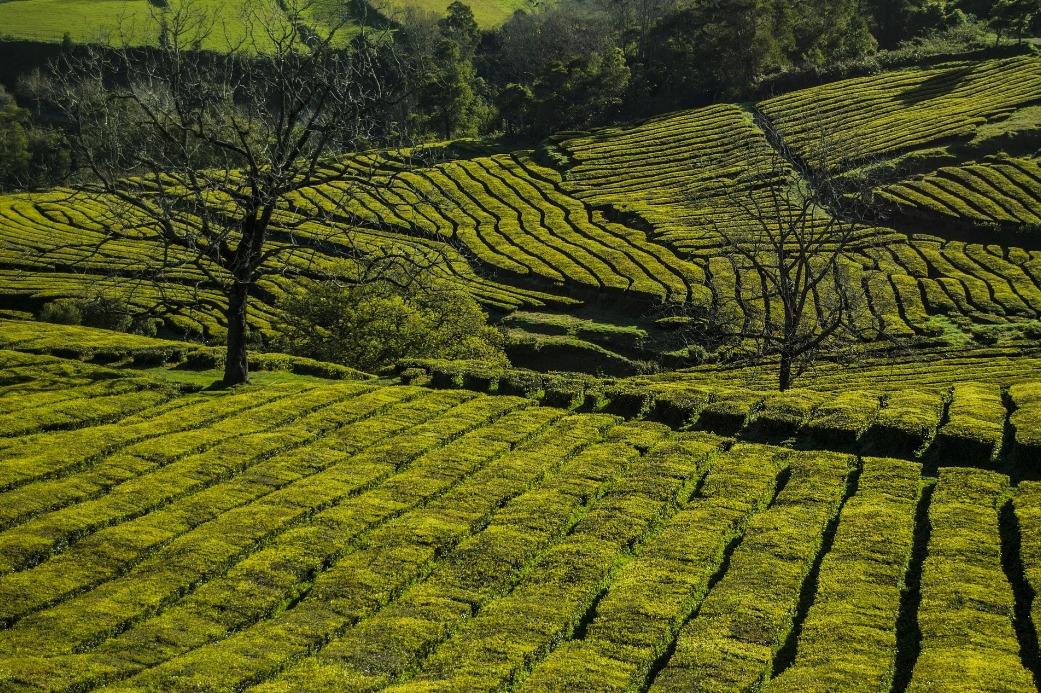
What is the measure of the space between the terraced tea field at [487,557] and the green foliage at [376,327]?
656 inches

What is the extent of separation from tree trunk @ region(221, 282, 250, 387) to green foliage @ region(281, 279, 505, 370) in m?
11.8

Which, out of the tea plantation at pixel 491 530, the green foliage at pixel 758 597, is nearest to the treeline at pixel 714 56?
the tea plantation at pixel 491 530

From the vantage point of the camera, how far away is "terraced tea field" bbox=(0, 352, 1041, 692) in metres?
14.2

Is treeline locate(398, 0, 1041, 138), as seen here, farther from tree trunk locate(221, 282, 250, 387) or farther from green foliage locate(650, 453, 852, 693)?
green foliage locate(650, 453, 852, 693)

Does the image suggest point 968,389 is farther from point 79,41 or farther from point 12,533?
point 79,41

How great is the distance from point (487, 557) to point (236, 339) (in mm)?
12595

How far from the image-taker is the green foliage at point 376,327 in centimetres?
4147

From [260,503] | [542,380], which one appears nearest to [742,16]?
[542,380]

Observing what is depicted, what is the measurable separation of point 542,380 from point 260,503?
10183 mm

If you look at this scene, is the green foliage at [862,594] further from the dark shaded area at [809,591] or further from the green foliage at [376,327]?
the green foliage at [376,327]

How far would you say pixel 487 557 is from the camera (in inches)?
690

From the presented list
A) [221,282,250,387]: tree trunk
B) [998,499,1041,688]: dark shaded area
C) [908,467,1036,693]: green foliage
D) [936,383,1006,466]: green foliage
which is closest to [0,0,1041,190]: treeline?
[221,282,250,387]: tree trunk

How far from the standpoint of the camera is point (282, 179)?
994 inches

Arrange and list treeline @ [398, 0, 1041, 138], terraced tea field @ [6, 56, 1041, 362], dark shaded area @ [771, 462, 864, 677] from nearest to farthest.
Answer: dark shaded area @ [771, 462, 864, 677]
terraced tea field @ [6, 56, 1041, 362]
treeline @ [398, 0, 1041, 138]
